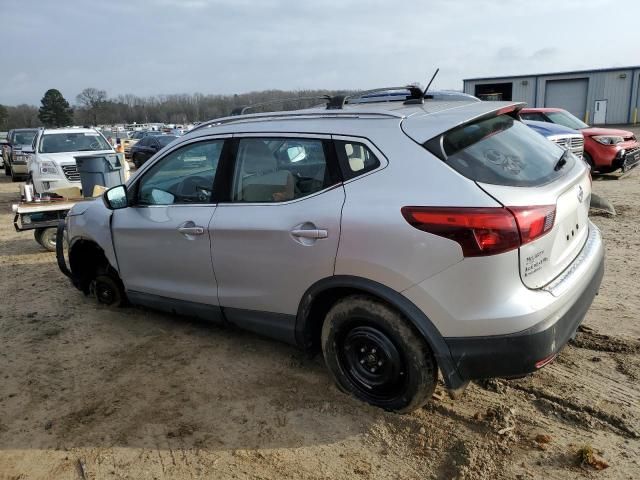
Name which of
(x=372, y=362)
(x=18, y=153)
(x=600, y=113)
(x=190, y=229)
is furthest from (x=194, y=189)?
(x=600, y=113)

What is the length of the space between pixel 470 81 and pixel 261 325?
133ft

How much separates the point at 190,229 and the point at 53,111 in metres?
80.6

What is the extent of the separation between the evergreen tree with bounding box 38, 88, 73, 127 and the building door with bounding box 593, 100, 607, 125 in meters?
65.7

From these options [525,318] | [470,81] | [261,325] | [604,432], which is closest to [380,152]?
[525,318]

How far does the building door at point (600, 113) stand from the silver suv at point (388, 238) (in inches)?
1564

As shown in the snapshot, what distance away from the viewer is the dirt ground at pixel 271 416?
2.76 metres

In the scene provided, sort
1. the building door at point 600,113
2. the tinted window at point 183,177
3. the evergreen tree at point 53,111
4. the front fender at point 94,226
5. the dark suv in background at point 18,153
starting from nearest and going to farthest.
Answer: the tinted window at point 183,177
the front fender at point 94,226
the dark suv in background at point 18,153
the building door at point 600,113
the evergreen tree at point 53,111

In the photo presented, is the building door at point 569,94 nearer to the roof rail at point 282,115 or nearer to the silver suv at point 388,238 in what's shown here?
the roof rail at point 282,115

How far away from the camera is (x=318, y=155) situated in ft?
10.5

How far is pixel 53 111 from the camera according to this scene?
240 ft

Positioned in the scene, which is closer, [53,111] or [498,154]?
[498,154]

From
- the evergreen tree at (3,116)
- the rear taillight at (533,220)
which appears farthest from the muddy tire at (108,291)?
the evergreen tree at (3,116)

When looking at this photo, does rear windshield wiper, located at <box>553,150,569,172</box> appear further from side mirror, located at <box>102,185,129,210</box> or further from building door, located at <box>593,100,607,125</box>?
building door, located at <box>593,100,607,125</box>

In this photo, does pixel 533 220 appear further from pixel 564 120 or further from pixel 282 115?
pixel 564 120
